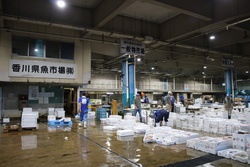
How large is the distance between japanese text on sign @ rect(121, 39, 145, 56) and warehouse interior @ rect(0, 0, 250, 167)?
0.18ft

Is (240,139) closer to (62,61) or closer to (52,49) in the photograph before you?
(62,61)

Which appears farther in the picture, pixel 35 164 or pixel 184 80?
pixel 184 80

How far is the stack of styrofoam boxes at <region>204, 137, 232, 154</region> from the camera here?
181 inches

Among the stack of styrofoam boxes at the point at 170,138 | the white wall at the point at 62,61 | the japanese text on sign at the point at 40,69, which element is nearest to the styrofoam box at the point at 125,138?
the stack of styrofoam boxes at the point at 170,138

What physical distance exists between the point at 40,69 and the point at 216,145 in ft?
31.0

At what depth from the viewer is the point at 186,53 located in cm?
1416

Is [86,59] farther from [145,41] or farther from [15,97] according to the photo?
[15,97]

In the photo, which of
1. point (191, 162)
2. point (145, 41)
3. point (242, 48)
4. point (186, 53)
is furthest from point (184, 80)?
point (191, 162)

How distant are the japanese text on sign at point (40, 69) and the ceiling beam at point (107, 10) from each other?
138 inches

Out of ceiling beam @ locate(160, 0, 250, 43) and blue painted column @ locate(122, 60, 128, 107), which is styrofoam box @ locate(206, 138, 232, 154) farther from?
blue painted column @ locate(122, 60, 128, 107)

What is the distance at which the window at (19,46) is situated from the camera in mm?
10461

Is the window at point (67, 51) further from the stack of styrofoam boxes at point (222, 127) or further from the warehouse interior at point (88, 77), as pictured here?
the stack of styrofoam boxes at point (222, 127)

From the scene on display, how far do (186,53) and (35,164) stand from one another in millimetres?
12674

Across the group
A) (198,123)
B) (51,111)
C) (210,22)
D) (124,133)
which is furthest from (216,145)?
(51,111)
